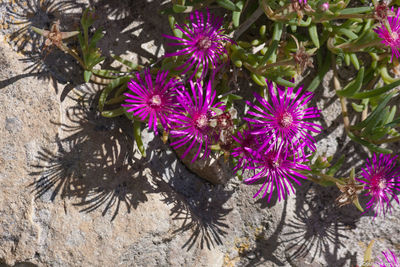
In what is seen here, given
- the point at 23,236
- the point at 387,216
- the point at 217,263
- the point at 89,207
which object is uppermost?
the point at 387,216

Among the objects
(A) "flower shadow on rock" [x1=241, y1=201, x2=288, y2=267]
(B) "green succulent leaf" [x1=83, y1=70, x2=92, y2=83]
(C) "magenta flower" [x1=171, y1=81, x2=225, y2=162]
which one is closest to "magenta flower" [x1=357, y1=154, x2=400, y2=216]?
(A) "flower shadow on rock" [x1=241, y1=201, x2=288, y2=267]

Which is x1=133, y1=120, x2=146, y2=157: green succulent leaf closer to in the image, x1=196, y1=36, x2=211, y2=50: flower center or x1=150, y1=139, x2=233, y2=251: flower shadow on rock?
x1=150, y1=139, x2=233, y2=251: flower shadow on rock

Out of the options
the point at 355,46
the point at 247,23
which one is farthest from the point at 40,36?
the point at 355,46

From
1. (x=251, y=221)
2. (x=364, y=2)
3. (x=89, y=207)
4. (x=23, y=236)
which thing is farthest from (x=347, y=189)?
(x=23, y=236)

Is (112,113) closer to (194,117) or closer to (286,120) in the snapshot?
(194,117)

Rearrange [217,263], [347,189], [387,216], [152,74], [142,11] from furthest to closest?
[387,216] < [217,263] < [142,11] < [152,74] < [347,189]

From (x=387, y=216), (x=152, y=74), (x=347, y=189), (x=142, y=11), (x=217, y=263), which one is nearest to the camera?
(x=347, y=189)

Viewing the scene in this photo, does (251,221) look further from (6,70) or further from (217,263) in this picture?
(6,70)
